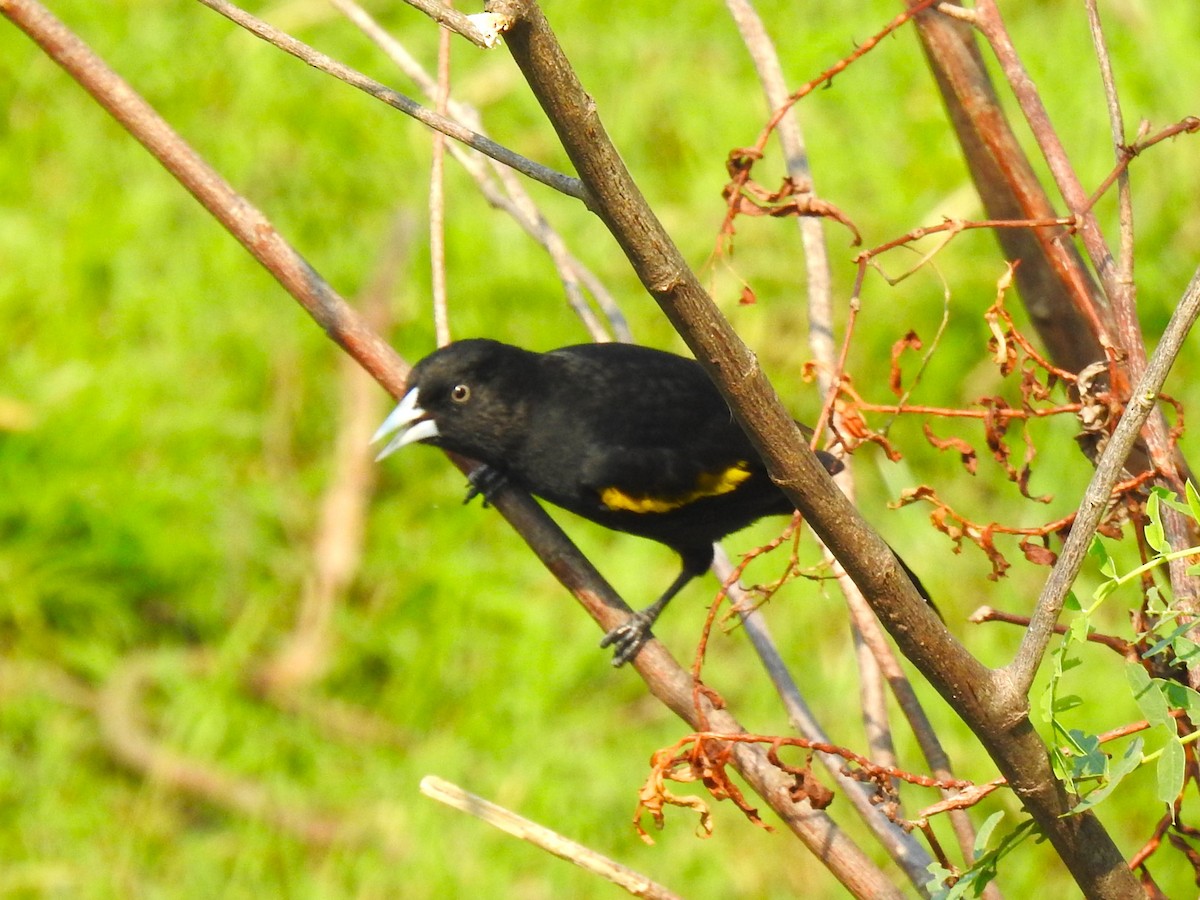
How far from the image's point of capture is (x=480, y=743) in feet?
15.2

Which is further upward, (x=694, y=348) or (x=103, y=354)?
(x=103, y=354)

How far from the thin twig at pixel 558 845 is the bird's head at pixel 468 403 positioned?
56.1 inches

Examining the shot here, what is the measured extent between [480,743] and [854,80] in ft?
9.63

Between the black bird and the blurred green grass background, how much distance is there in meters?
1.24

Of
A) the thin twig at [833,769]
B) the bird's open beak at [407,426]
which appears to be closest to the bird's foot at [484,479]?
the bird's open beak at [407,426]

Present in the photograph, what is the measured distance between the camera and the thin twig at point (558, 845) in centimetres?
163

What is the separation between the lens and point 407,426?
321cm

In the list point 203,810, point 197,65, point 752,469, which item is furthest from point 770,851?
point 197,65

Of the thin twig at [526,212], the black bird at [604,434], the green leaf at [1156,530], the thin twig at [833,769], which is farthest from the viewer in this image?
the black bird at [604,434]

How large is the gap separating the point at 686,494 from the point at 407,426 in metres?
0.62

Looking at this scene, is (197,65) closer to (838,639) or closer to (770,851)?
(838,639)

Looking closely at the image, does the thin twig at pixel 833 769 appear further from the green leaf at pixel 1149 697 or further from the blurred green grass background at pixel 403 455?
the blurred green grass background at pixel 403 455

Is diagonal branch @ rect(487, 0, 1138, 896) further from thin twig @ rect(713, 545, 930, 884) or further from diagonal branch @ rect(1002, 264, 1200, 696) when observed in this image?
thin twig @ rect(713, 545, 930, 884)

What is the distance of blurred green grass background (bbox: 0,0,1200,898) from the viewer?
14.4 ft
